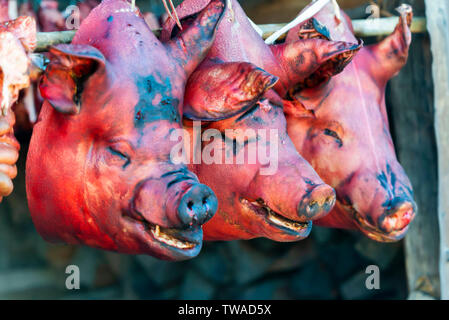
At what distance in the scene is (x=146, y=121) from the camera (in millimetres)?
1054

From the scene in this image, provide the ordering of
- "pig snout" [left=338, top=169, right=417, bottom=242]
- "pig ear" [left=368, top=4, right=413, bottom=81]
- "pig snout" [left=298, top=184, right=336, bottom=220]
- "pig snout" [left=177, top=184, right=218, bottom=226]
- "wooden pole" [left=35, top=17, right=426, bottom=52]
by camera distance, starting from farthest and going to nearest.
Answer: "pig ear" [left=368, top=4, right=413, bottom=81] < "pig snout" [left=338, top=169, right=417, bottom=242] < "wooden pole" [left=35, top=17, right=426, bottom=52] < "pig snout" [left=298, top=184, right=336, bottom=220] < "pig snout" [left=177, top=184, right=218, bottom=226]

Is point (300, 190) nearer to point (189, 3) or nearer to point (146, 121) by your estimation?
point (146, 121)

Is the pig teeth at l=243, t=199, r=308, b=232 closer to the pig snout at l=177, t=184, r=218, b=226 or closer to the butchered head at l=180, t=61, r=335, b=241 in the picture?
the butchered head at l=180, t=61, r=335, b=241

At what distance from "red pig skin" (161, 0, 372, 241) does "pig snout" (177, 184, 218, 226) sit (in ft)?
0.62

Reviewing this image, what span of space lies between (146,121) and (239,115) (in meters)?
0.22

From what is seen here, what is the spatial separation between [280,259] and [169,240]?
1.29m

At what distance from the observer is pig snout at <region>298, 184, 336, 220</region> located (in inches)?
43.0

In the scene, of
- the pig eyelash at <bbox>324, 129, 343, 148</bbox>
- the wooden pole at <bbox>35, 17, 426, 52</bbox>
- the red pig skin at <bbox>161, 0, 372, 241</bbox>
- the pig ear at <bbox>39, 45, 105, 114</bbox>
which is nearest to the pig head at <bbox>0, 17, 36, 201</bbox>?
the pig ear at <bbox>39, 45, 105, 114</bbox>

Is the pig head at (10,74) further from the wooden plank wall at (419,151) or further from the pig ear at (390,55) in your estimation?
the wooden plank wall at (419,151)

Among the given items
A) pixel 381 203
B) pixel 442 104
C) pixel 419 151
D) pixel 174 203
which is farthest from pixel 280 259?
pixel 174 203

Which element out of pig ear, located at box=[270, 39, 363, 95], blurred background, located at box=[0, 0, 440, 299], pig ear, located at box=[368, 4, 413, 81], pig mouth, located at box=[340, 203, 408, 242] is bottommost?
blurred background, located at box=[0, 0, 440, 299]

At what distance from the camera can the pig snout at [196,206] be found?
96 centimetres

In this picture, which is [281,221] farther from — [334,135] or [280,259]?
[280,259]
